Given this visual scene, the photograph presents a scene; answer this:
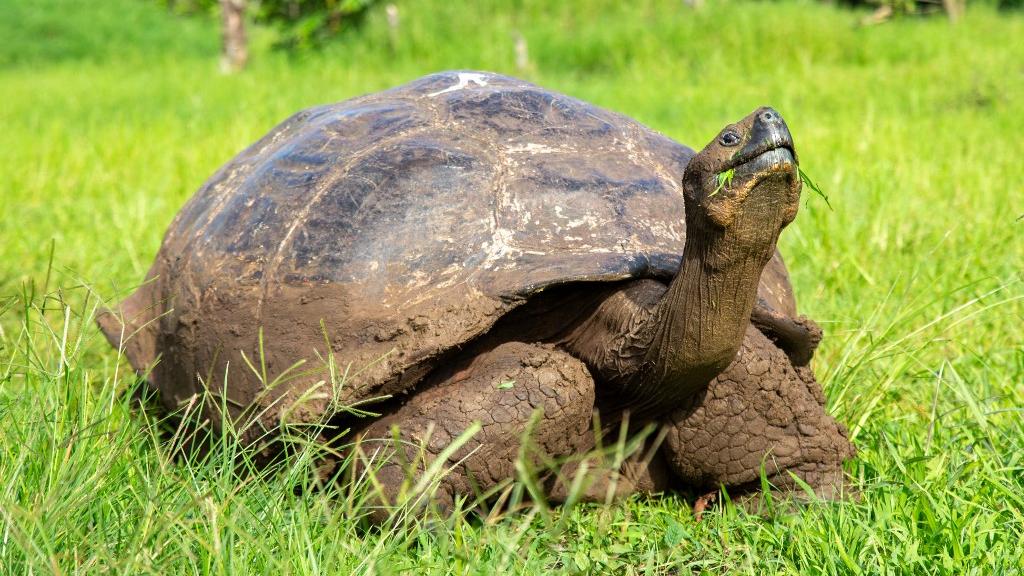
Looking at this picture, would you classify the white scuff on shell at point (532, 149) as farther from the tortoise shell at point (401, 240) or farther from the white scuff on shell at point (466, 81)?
the white scuff on shell at point (466, 81)

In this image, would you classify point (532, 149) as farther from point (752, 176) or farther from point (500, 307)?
point (752, 176)

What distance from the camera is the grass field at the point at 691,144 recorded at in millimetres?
2033

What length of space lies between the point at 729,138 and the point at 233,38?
12.5 metres

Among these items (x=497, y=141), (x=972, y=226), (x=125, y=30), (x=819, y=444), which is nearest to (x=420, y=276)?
(x=497, y=141)

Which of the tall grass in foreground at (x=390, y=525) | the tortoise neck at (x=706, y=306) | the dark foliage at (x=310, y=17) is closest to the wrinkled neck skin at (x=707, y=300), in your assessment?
the tortoise neck at (x=706, y=306)

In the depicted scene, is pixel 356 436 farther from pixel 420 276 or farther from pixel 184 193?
pixel 184 193

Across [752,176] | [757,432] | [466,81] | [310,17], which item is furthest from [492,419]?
[310,17]

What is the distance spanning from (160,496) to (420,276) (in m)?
0.81

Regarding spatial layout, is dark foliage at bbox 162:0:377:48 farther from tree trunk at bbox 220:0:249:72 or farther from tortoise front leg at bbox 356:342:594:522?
tortoise front leg at bbox 356:342:594:522

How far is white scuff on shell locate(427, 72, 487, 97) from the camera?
308cm

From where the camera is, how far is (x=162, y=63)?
1546 centimetres

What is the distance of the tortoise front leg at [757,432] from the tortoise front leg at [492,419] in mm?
276

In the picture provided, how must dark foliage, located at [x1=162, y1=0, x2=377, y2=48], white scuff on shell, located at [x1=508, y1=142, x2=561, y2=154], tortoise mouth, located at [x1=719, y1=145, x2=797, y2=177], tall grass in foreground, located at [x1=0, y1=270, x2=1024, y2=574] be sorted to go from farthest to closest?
dark foliage, located at [x1=162, y1=0, x2=377, y2=48], white scuff on shell, located at [x1=508, y1=142, x2=561, y2=154], tortoise mouth, located at [x1=719, y1=145, x2=797, y2=177], tall grass in foreground, located at [x1=0, y1=270, x2=1024, y2=574]

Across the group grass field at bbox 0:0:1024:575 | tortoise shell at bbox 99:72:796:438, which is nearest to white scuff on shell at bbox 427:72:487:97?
tortoise shell at bbox 99:72:796:438
